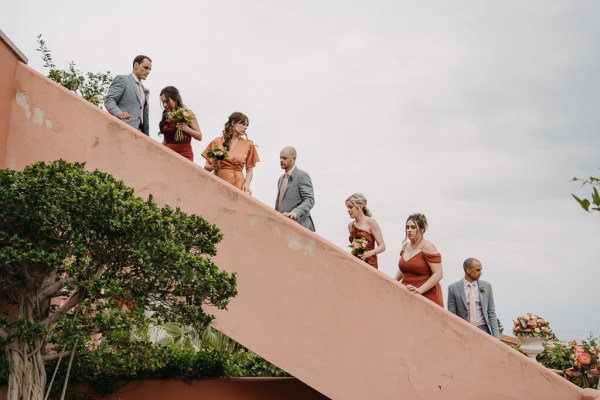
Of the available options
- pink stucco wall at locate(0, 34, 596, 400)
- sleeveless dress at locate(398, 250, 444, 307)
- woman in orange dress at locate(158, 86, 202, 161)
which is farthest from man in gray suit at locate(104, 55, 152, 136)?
sleeveless dress at locate(398, 250, 444, 307)

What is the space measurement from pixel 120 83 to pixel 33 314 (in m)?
3.17

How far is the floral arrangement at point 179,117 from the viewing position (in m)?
7.66

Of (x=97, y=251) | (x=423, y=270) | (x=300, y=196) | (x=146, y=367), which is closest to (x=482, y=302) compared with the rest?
(x=423, y=270)

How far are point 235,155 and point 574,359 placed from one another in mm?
4748

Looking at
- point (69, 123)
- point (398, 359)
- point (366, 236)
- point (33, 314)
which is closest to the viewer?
point (33, 314)

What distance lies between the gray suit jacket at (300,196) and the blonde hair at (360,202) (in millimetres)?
426

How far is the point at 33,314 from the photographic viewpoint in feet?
18.5

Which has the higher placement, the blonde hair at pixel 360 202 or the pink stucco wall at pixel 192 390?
the blonde hair at pixel 360 202

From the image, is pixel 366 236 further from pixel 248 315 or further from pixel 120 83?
pixel 120 83

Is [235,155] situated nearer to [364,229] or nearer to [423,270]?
[364,229]

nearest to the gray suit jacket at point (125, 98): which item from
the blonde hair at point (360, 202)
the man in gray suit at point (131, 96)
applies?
the man in gray suit at point (131, 96)

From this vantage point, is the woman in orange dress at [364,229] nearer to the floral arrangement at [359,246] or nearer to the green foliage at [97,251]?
the floral arrangement at [359,246]

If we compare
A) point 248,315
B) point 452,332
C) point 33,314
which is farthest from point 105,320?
point 452,332

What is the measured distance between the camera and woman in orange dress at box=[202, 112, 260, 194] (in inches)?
307
